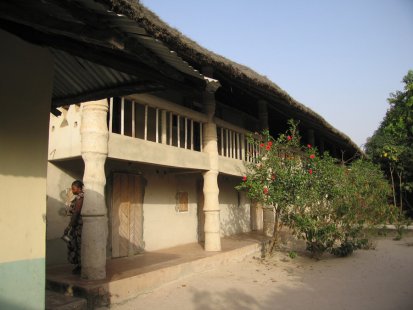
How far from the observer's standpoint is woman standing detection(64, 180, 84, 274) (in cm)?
604

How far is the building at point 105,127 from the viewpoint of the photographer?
263 centimetres

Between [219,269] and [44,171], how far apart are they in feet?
18.5

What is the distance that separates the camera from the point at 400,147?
64.0 ft

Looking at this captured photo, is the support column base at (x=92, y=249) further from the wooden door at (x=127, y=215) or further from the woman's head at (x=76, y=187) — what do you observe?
the wooden door at (x=127, y=215)

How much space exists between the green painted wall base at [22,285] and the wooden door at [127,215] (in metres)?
5.15

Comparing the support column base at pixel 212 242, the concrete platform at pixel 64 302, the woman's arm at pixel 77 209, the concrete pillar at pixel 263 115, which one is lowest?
the concrete platform at pixel 64 302

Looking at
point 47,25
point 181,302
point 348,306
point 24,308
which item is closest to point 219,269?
point 181,302

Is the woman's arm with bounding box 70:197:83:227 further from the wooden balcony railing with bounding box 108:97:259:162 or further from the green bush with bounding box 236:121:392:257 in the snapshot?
the green bush with bounding box 236:121:392:257

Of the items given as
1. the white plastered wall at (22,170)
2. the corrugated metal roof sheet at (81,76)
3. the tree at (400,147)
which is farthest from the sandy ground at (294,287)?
the tree at (400,147)

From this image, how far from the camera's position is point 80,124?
19.9 ft

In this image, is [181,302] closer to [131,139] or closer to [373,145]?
[131,139]

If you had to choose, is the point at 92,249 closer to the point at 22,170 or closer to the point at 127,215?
the point at 127,215

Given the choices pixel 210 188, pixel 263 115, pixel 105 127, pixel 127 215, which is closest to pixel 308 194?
pixel 210 188

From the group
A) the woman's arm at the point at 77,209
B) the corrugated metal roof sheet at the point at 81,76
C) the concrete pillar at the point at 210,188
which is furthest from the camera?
the concrete pillar at the point at 210,188
